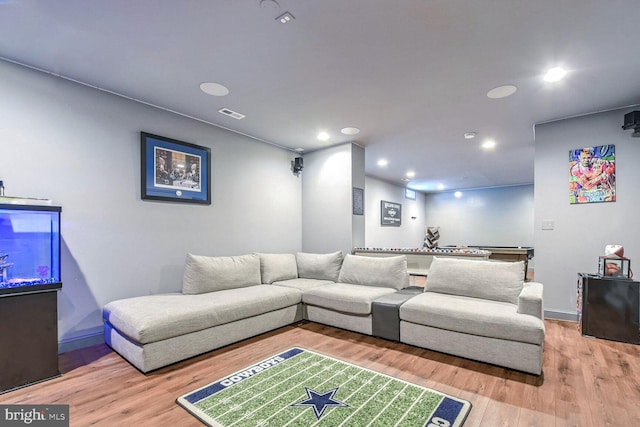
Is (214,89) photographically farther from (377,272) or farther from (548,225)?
(548,225)

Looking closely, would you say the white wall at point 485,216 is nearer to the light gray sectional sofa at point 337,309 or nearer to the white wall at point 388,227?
the white wall at point 388,227

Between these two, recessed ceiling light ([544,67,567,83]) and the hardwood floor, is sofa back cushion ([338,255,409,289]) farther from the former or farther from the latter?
Result: recessed ceiling light ([544,67,567,83])

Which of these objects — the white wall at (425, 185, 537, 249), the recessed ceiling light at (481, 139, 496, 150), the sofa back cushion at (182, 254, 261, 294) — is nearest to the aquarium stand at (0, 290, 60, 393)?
the sofa back cushion at (182, 254, 261, 294)

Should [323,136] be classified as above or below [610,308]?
above

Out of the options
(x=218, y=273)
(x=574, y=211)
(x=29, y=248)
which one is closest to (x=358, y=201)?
(x=218, y=273)

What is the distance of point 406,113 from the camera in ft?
11.7

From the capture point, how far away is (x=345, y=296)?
3283 mm

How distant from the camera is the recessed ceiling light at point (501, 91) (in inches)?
113

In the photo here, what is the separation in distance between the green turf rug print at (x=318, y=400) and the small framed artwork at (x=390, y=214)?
20.4 feet

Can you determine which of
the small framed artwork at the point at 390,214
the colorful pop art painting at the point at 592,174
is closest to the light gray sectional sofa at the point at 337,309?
the colorful pop art painting at the point at 592,174

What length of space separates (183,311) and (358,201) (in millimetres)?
3000

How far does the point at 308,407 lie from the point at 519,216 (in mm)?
9155

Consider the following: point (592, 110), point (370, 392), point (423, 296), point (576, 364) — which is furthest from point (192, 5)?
point (592, 110)

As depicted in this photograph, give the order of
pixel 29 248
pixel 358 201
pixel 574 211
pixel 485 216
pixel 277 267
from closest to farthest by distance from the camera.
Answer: pixel 29 248, pixel 574 211, pixel 277 267, pixel 358 201, pixel 485 216
